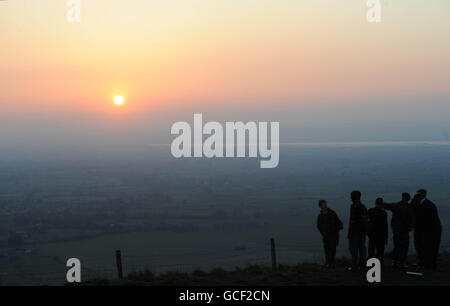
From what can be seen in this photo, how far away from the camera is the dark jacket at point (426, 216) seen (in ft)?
48.9

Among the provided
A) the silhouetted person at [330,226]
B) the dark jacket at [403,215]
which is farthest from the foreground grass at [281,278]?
the dark jacket at [403,215]

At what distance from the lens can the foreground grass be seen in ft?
40.8

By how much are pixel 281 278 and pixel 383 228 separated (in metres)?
3.25

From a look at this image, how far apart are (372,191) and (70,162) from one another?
242 feet

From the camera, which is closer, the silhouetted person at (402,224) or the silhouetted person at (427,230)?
the silhouetted person at (402,224)

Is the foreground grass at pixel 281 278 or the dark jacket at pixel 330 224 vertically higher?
the dark jacket at pixel 330 224

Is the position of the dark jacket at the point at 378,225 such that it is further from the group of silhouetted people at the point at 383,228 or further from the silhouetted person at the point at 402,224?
the silhouetted person at the point at 402,224

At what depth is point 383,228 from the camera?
14.5m

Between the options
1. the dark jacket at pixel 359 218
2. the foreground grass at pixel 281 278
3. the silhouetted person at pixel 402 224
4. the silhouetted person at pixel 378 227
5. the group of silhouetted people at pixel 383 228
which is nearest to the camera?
the foreground grass at pixel 281 278

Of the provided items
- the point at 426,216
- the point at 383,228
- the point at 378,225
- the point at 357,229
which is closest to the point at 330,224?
the point at 357,229

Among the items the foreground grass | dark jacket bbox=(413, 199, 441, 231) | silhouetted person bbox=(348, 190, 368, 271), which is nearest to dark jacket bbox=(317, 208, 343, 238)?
silhouetted person bbox=(348, 190, 368, 271)

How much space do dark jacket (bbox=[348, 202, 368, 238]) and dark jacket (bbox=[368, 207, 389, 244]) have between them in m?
0.27

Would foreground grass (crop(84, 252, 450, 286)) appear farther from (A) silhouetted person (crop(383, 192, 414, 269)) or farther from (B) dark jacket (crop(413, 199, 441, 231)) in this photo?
(B) dark jacket (crop(413, 199, 441, 231))
